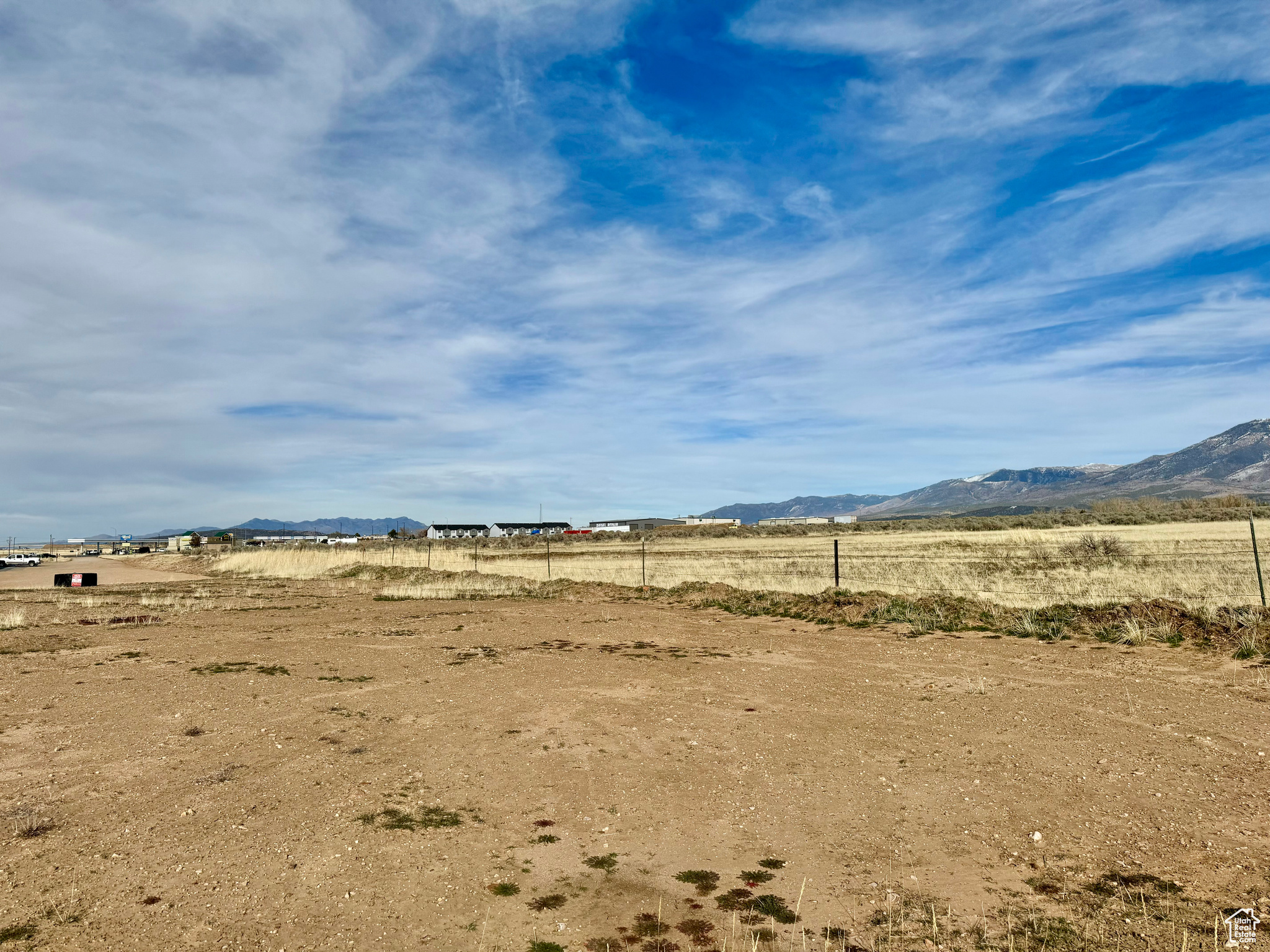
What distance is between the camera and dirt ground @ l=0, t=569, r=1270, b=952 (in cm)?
492

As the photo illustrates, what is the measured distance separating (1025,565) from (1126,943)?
31964 mm

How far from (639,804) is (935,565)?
105 ft

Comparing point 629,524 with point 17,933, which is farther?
point 629,524

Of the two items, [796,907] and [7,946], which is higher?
[7,946]

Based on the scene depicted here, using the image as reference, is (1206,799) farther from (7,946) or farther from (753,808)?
(7,946)

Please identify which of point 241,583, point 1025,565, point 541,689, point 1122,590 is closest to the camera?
point 541,689


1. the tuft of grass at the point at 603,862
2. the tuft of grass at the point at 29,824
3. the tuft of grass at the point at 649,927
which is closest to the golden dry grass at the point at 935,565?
the tuft of grass at the point at 603,862

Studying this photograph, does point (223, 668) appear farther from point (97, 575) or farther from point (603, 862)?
point (97, 575)

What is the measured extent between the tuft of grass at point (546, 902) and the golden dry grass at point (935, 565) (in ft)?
59.1

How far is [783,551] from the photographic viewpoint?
177 feet

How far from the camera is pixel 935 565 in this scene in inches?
1400

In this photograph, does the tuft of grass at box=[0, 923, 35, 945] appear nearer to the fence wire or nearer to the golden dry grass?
the golden dry grass

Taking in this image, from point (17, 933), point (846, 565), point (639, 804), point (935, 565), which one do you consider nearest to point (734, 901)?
point (639, 804)

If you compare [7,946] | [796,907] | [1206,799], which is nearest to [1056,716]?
[1206,799]
